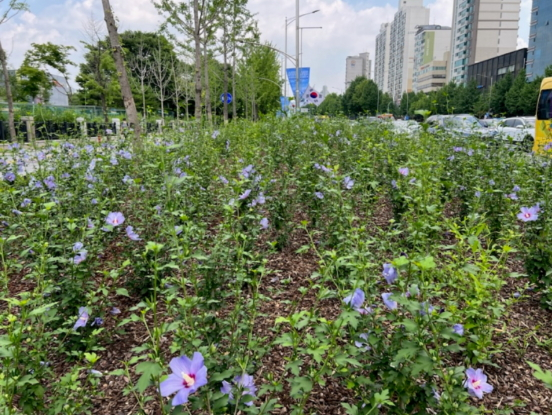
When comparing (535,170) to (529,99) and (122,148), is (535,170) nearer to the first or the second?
(122,148)

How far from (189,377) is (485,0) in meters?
103

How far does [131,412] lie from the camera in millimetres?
2020

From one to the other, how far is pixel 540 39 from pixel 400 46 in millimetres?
78165

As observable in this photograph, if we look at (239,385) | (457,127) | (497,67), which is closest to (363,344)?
(239,385)

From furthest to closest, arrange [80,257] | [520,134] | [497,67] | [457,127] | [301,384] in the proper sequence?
[497,67] < [520,134] < [457,127] < [80,257] < [301,384]

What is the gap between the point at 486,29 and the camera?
85375 mm

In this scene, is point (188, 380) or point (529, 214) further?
point (529, 214)

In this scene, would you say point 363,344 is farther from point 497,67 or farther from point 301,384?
point 497,67

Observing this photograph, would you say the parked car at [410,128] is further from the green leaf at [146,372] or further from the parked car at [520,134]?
the green leaf at [146,372]

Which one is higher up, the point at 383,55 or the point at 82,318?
the point at 383,55

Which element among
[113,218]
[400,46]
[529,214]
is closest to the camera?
[113,218]

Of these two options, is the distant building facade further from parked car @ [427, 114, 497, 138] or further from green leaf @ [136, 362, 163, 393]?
green leaf @ [136, 362, 163, 393]

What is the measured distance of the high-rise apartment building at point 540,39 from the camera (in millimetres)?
55281

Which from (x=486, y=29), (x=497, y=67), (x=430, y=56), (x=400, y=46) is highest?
(x=400, y=46)
